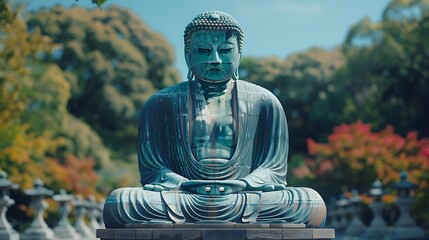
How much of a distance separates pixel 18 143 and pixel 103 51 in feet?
53.4

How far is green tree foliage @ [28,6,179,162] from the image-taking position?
4003 centimetres

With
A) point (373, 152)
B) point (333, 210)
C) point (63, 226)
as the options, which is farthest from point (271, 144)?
point (333, 210)

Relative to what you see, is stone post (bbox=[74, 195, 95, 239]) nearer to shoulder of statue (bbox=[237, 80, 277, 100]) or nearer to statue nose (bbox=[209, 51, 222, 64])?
shoulder of statue (bbox=[237, 80, 277, 100])

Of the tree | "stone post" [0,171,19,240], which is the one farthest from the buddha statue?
the tree

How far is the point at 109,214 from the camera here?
36.1ft

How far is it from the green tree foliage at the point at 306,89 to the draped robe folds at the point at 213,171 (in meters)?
31.0

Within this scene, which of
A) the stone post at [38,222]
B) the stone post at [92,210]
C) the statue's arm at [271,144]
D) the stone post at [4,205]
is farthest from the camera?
the stone post at [92,210]

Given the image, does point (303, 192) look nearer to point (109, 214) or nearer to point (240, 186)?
point (240, 186)

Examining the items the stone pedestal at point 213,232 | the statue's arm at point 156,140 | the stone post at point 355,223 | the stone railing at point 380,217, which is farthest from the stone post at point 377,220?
the stone pedestal at point 213,232

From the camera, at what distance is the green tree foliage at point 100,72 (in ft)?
131

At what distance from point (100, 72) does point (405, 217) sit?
883 inches

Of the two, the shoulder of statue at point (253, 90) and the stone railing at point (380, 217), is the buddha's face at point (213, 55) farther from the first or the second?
the stone railing at point (380, 217)

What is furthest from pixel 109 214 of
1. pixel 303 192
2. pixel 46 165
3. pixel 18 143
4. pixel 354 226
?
pixel 46 165

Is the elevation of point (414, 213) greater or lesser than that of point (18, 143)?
lesser
